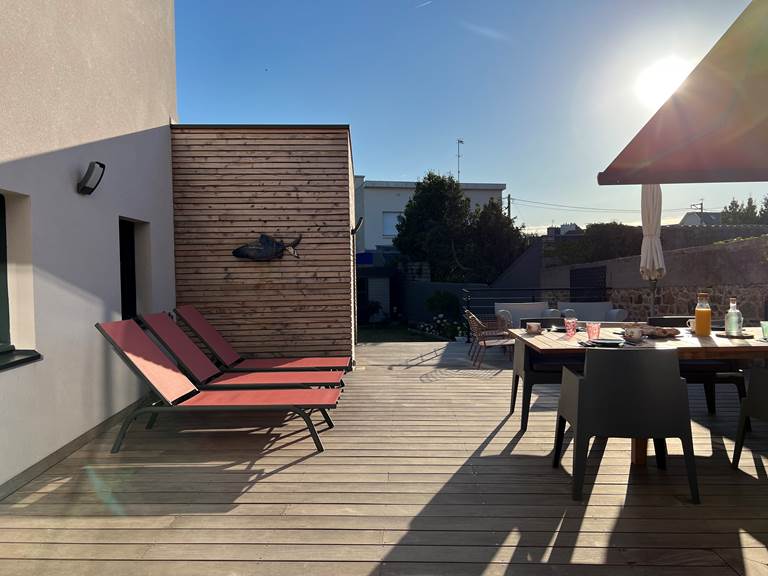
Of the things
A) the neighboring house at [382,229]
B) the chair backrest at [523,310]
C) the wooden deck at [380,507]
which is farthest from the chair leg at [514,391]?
the neighboring house at [382,229]

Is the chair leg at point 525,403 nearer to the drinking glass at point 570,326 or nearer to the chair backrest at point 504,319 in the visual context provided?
the drinking glass at point 570,326

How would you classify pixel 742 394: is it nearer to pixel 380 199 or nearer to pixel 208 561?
pixel 208 561

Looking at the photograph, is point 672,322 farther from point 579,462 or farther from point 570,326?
point 579,462

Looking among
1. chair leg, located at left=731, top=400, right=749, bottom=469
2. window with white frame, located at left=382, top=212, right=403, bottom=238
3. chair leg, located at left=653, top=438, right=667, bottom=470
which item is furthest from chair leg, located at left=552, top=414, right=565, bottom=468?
window with white frame, located at left=382, top=212, right=403, bottom=238

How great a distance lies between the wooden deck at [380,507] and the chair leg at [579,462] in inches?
3.4

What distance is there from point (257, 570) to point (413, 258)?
54.6 feet

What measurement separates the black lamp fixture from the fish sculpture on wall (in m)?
2.36

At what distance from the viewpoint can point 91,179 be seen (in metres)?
3.84

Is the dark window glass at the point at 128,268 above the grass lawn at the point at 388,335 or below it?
above

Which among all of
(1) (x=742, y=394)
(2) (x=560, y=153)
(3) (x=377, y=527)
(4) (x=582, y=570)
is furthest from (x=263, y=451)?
(2) (x=560, y=153)

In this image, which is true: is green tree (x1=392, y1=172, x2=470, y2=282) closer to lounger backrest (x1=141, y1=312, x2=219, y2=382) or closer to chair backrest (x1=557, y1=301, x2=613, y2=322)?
chair backrest (x1=557, y1=301, x2=613, y2=322)

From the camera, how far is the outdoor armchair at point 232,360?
514 centimetres

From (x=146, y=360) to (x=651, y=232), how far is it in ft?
17.5

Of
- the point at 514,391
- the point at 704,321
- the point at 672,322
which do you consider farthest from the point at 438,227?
the point at 704,321
